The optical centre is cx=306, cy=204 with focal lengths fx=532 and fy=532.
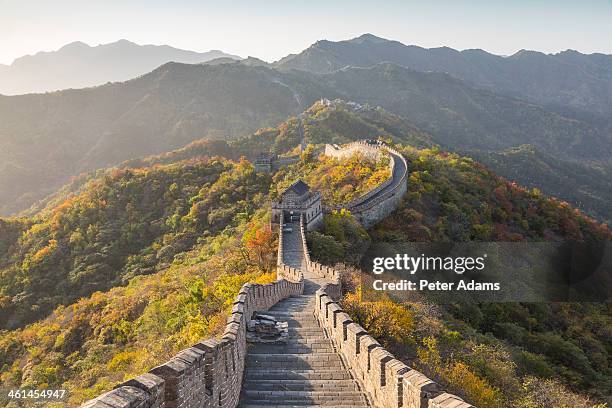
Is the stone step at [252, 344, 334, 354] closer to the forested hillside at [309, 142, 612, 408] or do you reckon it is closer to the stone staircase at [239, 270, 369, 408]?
the stone staircase at [239, 270, 369, 408]

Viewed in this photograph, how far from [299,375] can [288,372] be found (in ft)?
1.10

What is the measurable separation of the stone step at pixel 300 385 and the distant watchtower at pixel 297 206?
25.2m

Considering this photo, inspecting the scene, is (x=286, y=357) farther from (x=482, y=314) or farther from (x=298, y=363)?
(x=482, y=314)

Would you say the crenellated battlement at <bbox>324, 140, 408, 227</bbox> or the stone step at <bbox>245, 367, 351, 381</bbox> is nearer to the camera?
the stone step at <bbox>245, 367, 351, 381</bbox>

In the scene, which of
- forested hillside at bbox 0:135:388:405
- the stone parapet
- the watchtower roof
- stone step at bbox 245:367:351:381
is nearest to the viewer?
the stone parapet

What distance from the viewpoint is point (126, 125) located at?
653 feet

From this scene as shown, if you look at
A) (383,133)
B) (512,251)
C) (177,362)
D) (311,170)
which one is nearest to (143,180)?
(311,170)

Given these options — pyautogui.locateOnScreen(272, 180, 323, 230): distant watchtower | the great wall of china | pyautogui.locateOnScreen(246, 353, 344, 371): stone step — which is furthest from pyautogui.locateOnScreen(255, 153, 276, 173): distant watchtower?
pyautogui.locateOnScreen(246, 353, 344, 371): stone step

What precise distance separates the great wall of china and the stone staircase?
2 centimetres

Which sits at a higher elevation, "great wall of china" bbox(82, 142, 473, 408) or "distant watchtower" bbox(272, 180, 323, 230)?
"distant watchtower" bbox(272, 180, 323, 230)

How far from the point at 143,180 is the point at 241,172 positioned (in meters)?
14.3

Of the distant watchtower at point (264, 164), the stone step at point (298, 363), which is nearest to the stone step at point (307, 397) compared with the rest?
the stone step at point (298, 363)

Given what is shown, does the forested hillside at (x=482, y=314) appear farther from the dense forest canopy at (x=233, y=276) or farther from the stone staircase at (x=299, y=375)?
the stone staircase at (x=299, y=375)

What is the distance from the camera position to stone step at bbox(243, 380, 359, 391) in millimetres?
11352
